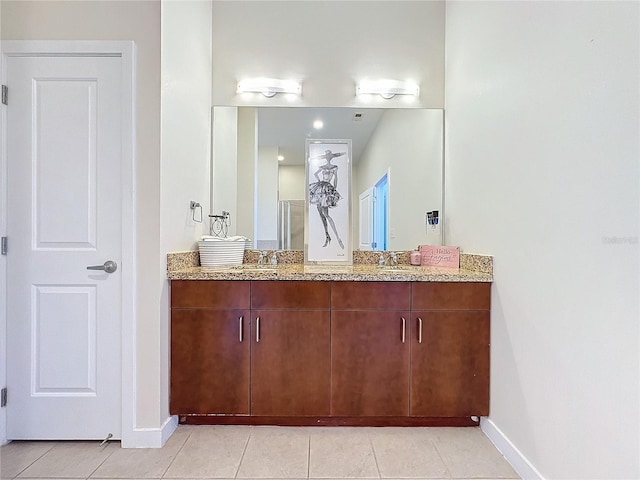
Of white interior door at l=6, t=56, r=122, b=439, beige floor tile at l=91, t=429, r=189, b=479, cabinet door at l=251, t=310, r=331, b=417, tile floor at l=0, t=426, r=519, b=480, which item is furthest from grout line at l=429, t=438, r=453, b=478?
white interior door at l=6, t=56, r=122, b=439

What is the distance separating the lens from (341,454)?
1708 mm

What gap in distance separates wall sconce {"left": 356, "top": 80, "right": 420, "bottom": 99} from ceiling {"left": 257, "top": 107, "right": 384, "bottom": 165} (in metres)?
0.13

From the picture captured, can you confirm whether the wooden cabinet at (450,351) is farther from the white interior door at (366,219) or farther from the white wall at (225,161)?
the white wall at (225,161)

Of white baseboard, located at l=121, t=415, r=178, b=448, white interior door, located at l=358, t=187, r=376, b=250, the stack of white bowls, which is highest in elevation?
white interior door, located at l=358, t=187, r=376, b=250

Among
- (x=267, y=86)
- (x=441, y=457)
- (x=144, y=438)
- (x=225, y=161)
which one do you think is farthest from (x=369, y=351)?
(x=267, y=86)

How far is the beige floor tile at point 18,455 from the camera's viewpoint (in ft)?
5.21

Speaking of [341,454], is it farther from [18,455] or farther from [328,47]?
[328,47]

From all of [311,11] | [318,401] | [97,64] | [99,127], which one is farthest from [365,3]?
[318,401]

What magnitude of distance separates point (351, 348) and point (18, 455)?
5.72 ft

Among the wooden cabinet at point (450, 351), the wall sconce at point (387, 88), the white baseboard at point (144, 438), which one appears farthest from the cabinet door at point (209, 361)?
the wall sconce at point (387, 88)

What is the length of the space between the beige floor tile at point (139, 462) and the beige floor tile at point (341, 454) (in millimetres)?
705

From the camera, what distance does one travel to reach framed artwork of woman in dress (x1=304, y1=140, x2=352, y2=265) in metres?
2.45

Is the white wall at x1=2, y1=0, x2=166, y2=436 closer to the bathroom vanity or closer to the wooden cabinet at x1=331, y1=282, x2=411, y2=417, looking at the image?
the bathroom vanity

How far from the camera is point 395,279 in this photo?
1.89 metres
